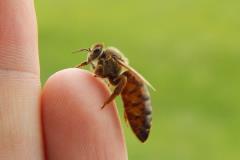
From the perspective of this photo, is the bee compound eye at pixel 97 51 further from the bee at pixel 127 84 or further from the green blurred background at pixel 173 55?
the green blurred background at pixel 173 55

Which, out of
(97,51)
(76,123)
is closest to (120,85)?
(97,51)

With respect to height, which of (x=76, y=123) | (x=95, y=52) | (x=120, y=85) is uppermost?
(x=95, y=52)

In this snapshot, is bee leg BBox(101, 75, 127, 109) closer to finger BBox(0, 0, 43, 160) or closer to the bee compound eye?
the bee compound eye

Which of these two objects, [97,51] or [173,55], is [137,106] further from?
[173,55]

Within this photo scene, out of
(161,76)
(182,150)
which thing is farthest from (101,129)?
(161,76)

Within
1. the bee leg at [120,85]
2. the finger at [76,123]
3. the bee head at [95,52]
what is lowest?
the finger at [76,123]

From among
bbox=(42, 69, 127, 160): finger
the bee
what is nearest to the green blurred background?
the bee

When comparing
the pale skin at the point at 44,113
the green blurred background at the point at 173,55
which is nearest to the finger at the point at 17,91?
the pale skin at the point at 44,113
